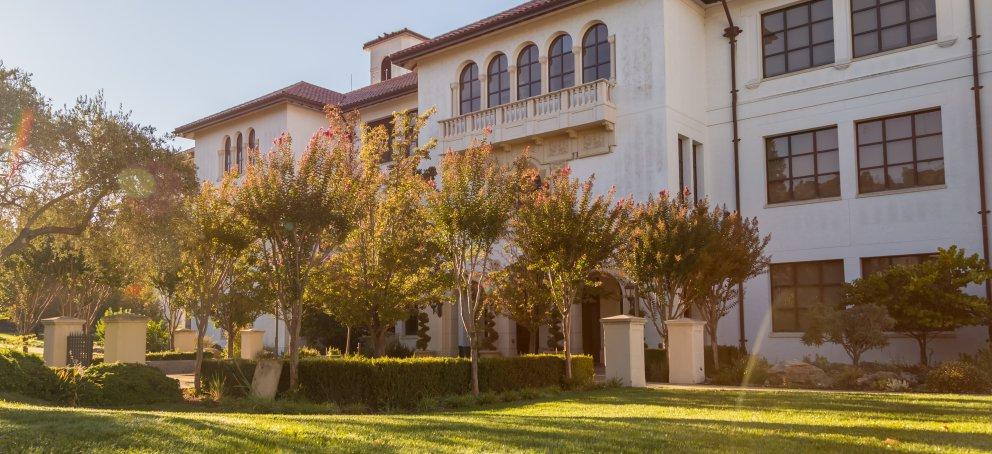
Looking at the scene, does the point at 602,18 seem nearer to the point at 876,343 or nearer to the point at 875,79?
the point at 875,79

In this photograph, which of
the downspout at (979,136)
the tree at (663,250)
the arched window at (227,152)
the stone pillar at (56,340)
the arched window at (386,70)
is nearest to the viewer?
the tree at (663,250)

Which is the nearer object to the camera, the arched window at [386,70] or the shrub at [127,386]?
the shrub at [127,386]

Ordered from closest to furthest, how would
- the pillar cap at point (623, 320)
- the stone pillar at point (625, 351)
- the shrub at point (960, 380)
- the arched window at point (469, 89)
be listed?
the shrub at point (960, 380) < the stone pillar at point (625, 351) < the pillar cap at point (623, 320) < the arched window at point (469, 89)

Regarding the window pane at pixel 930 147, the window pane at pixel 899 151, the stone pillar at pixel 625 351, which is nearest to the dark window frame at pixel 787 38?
the window pane at pixel 899 151

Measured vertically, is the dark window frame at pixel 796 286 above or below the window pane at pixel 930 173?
below

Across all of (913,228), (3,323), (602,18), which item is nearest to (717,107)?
(602,18)

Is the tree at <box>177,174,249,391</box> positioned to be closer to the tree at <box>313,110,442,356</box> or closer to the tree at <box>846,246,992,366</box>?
the tree at <box>313,110,442,356</box>

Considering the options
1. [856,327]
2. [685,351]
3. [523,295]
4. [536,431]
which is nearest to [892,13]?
[856,327]

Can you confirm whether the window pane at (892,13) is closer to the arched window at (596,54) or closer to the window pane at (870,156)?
the window pane at (870,156)

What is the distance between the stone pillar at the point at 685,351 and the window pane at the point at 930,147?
7.53m

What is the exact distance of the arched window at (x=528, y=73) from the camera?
1029 inches

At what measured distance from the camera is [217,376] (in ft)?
53.3

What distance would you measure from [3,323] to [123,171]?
43938 mm

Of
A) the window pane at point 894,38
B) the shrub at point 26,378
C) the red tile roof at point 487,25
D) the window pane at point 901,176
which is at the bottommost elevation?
the shrub at point 26,378
